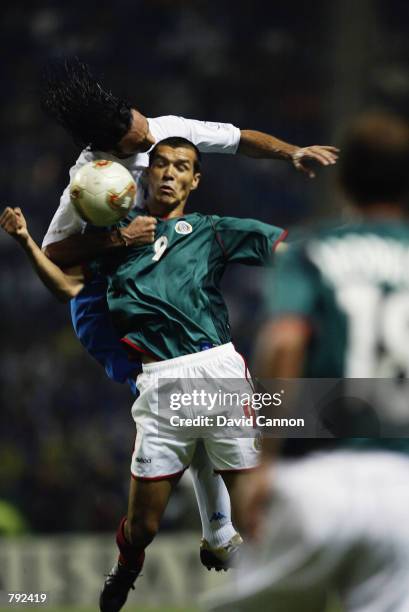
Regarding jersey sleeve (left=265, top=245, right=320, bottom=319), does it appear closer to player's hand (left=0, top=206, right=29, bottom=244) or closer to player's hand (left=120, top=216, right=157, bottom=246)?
player's hand (left=120, top=216, right=157, bottom=246)

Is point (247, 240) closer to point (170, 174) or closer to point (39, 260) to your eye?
point (170, 174)

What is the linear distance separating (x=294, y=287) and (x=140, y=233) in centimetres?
219

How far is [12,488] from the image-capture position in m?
12.1

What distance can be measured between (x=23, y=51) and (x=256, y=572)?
13.9 metres

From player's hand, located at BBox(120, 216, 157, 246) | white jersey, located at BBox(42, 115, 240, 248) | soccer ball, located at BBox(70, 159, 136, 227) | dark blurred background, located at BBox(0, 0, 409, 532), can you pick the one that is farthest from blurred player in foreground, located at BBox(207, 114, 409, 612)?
dark blurred background, located at BBox(0, 0, 409, 532)

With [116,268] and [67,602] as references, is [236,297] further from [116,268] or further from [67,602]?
[116,268]

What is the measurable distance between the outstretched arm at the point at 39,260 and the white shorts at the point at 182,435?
54cm

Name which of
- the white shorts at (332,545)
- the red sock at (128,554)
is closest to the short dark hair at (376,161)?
the white shorts at (332,545)

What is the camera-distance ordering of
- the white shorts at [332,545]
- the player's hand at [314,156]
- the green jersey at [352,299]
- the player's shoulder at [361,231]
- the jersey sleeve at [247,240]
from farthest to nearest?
the player's hand at [314,156]
the jersey sleeve at [247,240]
the player's shoulder at [361,231]
the green jersey at [352,299]
the white shorts at [332,545]

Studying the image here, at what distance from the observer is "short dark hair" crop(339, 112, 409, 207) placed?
3.69 m

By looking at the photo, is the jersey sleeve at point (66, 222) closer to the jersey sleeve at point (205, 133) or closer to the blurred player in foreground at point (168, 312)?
the blurred player in foreground at point (168, 312)

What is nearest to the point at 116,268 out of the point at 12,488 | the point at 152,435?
the point at 152,435

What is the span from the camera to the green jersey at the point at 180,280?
5.66 meters

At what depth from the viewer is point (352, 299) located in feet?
11.7
